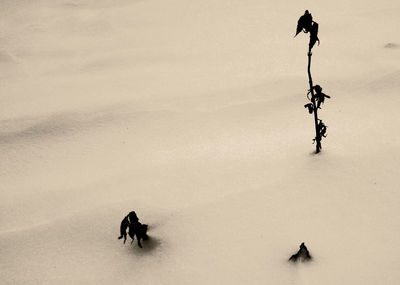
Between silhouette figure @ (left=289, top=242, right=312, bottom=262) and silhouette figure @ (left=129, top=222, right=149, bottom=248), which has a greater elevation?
silhouette figure @ (left=129, top=222, right=149, bottom=248)

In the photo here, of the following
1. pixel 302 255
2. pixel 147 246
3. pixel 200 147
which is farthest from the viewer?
pixel 200 147

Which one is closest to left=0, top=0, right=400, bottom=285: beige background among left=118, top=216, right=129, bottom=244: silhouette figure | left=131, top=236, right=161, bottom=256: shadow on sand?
left=131, top=236, right=161, bottom=256: shadow on sand

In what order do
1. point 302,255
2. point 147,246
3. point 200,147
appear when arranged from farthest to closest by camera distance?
point 200,147 → point 147,246 → point 302,255

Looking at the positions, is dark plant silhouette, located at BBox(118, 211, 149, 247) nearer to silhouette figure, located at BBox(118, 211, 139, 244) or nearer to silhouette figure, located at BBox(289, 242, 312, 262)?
silhouette figure, located at BBox(118, 211, 139, 244)

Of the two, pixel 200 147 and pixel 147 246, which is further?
pixel 200 147

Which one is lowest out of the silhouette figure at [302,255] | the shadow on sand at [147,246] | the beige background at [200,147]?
the silhouette figure at [302,255]

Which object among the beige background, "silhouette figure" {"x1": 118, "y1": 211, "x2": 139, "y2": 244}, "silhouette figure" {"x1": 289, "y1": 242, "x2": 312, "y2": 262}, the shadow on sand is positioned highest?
the beige background

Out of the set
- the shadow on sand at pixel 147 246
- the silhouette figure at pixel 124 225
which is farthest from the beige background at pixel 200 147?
the silhouette figure at pixel 124 225

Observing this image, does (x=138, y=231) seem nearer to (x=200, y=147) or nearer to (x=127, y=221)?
(x=127, y=221)

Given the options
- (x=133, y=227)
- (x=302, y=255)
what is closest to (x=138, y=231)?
(x=133, y=227)

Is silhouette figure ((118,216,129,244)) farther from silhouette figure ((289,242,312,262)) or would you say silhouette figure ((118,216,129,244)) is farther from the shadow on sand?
silhouette figure ((289,242,312,262))

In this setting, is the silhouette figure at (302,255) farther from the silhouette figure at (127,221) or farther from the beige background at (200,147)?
the silhouette figure at (127,221)

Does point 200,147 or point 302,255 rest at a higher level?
point 200,147

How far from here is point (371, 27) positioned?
2.71 metres
